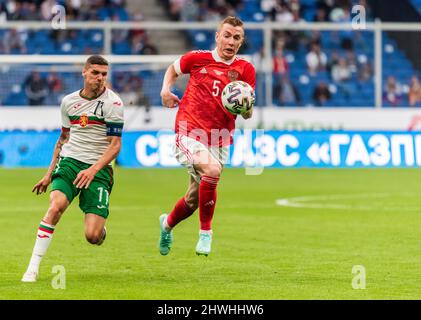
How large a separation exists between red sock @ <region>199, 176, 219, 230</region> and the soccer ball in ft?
2.37

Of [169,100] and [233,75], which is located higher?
[233,75]

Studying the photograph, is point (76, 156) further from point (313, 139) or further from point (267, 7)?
point (267, 7)

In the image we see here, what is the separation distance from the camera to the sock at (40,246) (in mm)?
10391

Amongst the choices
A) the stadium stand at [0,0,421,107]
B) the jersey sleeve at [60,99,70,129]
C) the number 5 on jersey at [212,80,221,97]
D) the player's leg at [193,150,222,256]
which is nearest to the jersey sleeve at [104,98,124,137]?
the jersey sleeve at [60,99,70,129]

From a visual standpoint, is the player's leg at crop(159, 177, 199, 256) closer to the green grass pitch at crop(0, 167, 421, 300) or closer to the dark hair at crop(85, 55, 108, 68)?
the green grass pitch at crop(0, 167, 421, 300)

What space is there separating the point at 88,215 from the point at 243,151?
1708cm

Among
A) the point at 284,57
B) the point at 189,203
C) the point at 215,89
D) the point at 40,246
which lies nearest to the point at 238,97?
the point at 215,89

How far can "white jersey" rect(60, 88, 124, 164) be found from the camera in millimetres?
11047

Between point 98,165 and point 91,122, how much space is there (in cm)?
52

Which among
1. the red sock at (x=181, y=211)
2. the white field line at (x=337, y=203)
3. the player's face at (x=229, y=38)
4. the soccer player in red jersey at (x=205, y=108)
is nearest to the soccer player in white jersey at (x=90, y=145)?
the soccer player in red jersey at (x=205, y=108)

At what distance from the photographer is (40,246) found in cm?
1042

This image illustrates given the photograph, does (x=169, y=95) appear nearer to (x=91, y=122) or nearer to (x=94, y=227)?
(x=91, y=122)

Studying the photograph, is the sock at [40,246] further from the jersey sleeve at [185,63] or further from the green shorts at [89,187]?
the jersey sleeve at [185,63]
